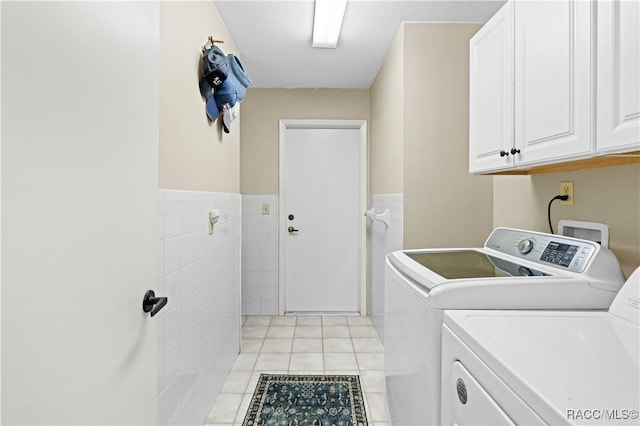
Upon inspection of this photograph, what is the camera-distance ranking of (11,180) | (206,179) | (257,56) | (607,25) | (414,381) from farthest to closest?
(257,56) → (206,179) → (414,381) → (607,25) → (11,180)

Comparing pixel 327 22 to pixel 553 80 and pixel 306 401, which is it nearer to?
pixel 553 80

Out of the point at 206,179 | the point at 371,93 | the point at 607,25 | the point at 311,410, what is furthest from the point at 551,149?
the point at 371,93

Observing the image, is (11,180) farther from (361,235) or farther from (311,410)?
(361,235)

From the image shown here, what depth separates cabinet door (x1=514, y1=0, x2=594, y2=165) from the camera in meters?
1.04

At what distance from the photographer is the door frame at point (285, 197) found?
11.8ft

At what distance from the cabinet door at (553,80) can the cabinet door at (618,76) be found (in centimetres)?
4

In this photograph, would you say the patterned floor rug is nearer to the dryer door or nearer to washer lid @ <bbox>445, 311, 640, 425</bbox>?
the dryer door

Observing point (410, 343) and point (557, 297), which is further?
point (410, 343)

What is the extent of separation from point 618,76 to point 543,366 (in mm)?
769

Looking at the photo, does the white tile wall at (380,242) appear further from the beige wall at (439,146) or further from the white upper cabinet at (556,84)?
the white upper cabinet at (556,84)

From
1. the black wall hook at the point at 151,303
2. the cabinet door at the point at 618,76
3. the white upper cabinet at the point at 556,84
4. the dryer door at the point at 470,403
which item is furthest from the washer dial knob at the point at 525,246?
the black wall hook at the point at 151,303

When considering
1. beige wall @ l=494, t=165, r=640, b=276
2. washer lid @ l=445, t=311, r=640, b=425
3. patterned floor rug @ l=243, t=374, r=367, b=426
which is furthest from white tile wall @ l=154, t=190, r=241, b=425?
beige wall @ l=494, t=165, r=640, b=276

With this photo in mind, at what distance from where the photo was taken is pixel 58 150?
570mm

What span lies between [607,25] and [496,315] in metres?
0.84
